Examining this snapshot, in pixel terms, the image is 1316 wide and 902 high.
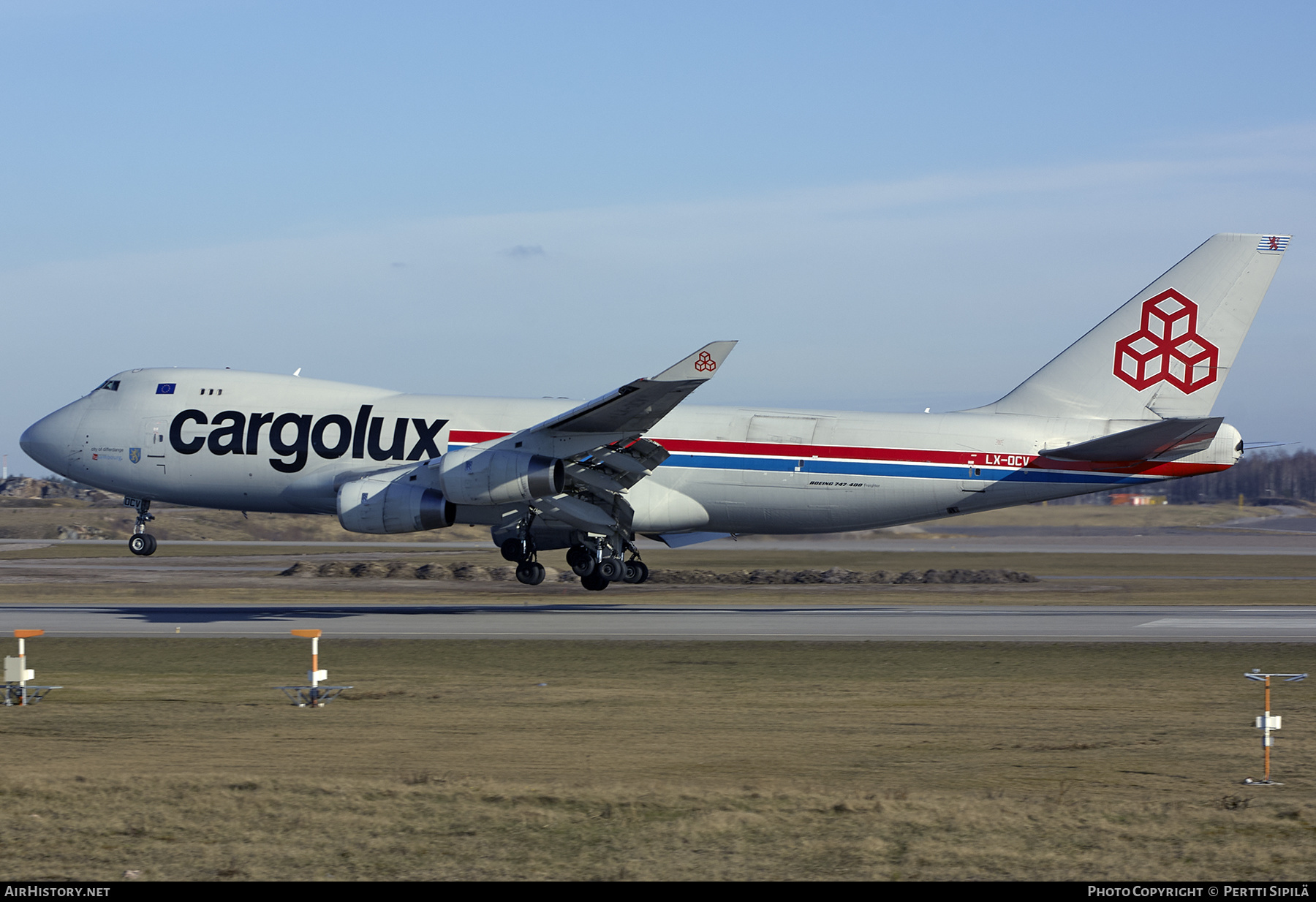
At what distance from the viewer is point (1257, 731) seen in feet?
61.8

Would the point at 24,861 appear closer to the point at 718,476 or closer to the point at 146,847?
the point at 146,847

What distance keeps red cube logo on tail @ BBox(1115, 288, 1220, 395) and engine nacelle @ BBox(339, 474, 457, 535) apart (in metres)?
21.6

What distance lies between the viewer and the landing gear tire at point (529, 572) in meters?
40.2

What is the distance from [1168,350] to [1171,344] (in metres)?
0.20

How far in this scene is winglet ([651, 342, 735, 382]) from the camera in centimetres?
3300

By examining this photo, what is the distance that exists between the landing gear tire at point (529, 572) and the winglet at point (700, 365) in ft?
31.0

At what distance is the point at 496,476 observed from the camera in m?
36.5

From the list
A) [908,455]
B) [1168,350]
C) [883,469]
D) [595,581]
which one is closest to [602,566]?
[595,581]

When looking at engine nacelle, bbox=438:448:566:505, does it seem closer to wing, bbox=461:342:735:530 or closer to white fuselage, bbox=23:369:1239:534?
wing, bbox=461:342:735:530

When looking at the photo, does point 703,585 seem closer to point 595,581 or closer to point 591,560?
point 595,581

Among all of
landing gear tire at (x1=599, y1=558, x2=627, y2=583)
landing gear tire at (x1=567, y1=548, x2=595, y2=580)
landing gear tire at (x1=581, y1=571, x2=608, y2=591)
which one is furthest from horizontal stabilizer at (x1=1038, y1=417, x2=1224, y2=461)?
landing gear tire at (x1=567, y1=548, x2=595, y2=580)
